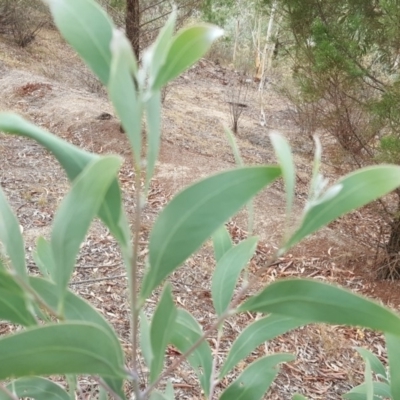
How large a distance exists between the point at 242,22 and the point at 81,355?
15.4m

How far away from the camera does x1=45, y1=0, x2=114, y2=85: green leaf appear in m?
0.39

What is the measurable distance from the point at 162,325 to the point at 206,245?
2.74 m

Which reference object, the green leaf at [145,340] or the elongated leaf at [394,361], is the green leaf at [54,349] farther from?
the elongated leaf at [394,361]

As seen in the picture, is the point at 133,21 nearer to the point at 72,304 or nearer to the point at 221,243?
the point at 221,243

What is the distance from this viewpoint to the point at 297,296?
46 cm

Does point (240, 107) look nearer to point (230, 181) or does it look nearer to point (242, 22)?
point (242, 22)

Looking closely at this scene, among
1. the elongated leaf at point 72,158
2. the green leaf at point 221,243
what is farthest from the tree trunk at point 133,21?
the elongated leaf at point 72,158

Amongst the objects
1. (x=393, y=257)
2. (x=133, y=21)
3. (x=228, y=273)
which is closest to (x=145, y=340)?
(x=228, y=273)

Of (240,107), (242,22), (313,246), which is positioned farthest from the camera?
(242,22)

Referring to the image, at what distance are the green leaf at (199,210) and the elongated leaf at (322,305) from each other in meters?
0.10

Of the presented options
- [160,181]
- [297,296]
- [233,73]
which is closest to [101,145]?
[160,181]

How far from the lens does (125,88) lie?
14.7 inches

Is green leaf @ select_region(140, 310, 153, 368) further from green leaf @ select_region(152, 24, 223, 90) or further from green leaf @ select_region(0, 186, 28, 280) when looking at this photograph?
green leaf @ select_region(152, 24, 223, 90)

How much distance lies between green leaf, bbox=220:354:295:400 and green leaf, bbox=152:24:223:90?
0.47m
